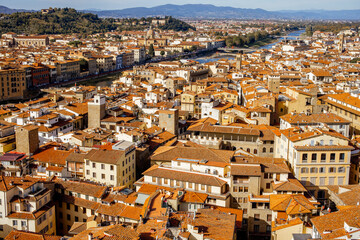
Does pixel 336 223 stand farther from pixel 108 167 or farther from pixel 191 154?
pixel 108 167

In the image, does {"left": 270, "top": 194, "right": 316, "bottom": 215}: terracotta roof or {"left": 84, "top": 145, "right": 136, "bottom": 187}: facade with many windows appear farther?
{"left": 84, "top": 145, "right": 136, "bottom": 187}: facade with many windows

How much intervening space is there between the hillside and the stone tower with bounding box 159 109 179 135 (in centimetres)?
9255

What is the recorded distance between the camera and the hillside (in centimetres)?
10812

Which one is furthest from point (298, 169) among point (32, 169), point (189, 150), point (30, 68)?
point (30, 68)

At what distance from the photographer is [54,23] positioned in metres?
117

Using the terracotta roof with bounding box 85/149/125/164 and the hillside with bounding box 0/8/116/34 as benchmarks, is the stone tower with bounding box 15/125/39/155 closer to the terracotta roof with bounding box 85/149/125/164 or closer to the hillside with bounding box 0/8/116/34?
the terracotta roof with bounding box 85/149/125/164

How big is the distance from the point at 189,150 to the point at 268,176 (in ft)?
11.8

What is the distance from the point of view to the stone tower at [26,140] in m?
20.4

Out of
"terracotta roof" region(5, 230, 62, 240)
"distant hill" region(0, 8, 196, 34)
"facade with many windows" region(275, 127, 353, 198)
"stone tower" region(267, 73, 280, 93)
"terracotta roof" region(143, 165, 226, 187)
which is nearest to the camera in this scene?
"terracotta roof" region(5, 230, 62, 240)

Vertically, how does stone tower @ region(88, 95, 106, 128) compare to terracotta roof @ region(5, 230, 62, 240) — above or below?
above

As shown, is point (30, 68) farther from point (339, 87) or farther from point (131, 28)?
point (131, 28)

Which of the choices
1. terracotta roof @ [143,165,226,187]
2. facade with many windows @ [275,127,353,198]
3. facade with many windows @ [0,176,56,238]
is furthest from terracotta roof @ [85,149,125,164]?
facade with many windows @ [275,127,353,198]

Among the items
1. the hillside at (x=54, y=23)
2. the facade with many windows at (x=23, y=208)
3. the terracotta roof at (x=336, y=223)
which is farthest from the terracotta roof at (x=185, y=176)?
the hillside at (x=54, y=23)

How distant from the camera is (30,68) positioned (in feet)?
172
